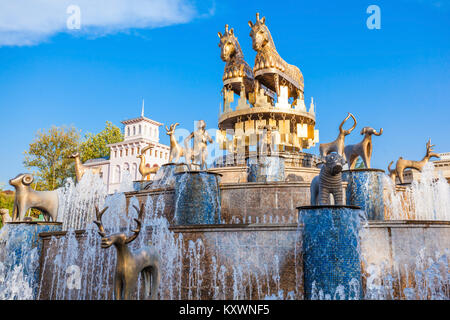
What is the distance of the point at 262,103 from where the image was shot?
2255 cm

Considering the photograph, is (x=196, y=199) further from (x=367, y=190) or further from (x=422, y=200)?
(x=422, y=200)

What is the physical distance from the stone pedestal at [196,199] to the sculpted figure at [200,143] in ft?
15.9

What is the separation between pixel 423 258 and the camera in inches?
353

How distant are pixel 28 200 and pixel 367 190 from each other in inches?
443

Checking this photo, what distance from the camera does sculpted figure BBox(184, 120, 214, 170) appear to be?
17.0m

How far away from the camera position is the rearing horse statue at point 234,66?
24656mm

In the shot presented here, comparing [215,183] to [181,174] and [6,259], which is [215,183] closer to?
[181,174]

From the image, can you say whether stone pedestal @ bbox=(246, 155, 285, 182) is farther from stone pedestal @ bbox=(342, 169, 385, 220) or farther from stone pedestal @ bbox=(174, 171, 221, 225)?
stone pedestal @ bbox=(174, 171, 221, 225)

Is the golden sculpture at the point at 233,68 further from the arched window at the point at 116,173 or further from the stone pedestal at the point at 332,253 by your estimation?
the arched window at the point at 116,173

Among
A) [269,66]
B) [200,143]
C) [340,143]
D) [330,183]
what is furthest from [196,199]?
[269,66]
